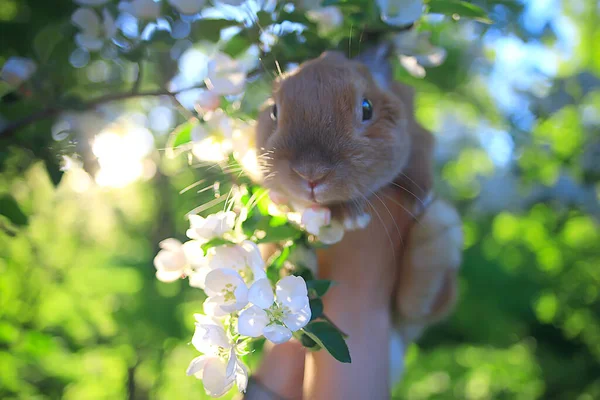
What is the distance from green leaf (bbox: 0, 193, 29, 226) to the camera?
39.8 inches

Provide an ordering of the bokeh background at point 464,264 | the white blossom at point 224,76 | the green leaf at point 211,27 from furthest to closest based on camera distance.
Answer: the bokeh background at point 464,264 < the green leaf at point 211,27 < the white blossom at point 224,76

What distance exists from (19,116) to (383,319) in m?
0.97

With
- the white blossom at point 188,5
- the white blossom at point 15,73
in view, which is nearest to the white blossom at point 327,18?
the white blossom at point 188,5

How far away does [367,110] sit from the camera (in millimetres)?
885

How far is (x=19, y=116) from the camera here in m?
1.12

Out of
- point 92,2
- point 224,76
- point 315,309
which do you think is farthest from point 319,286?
point 92,2

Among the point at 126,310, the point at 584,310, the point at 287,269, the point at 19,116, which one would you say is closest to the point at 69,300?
the point at 126,310

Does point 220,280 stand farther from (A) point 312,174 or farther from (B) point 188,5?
(B) point 188,5

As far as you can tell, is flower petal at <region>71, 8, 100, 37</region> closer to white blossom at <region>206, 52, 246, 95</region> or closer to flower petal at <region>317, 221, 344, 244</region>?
white blossom at <region>206, 52, 246, 95</region>

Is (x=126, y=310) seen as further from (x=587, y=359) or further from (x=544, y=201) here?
(x=587, y=359)

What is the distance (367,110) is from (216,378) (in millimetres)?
542

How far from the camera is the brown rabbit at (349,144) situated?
0.80 metres

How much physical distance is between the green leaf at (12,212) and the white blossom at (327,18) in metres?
0.79

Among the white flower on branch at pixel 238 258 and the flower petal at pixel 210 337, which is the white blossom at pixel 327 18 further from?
the flower petal at pixel 210 337
